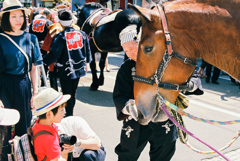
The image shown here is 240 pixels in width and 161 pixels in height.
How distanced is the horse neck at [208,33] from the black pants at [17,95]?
2.01 metres

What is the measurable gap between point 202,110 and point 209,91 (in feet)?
6.47

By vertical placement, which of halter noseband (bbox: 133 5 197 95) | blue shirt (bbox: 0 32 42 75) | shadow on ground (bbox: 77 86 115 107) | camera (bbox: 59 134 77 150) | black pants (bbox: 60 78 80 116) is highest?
halter noseband (bbox: 133 5 197 95)

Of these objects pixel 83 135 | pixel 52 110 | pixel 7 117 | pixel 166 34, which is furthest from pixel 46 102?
pixel 166 34

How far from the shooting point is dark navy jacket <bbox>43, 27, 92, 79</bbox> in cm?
420

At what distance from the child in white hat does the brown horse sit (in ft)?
2.39

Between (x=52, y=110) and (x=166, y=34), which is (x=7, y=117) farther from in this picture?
(x=166, y=34)

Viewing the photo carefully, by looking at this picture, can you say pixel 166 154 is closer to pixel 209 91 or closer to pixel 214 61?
pixel 214 61

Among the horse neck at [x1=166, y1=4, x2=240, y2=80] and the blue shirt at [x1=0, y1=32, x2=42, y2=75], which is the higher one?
the horse neck at [x1=166, y1=4, x2=240, y2=80]

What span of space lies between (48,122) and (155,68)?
3.20 feet

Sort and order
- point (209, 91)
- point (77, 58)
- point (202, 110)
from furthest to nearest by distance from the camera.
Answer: point (209, 91) → point (202, 110) → point (77, 58)

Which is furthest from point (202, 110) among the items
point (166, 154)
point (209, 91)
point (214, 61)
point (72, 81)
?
point (214, 61)

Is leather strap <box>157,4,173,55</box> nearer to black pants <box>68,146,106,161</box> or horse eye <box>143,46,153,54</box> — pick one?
horse eye <box>143,46,153,54</box>

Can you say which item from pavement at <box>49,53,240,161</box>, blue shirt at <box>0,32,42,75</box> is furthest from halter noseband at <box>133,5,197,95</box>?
pavement at <box>49,53,240,161</box>

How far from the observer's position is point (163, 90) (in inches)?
75.5
